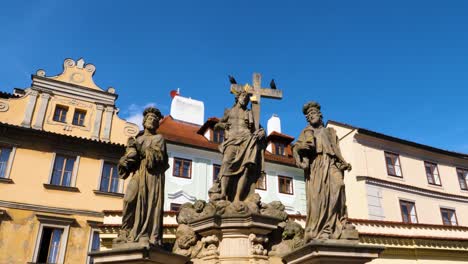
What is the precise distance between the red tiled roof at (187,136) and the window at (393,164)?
605 centimetres

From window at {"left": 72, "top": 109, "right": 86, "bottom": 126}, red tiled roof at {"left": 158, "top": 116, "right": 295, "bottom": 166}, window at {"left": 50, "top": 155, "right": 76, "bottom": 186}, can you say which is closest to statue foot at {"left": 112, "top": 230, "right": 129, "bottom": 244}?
window at {"left": 50, "top": 155, "right": 76, "bottom": 186}

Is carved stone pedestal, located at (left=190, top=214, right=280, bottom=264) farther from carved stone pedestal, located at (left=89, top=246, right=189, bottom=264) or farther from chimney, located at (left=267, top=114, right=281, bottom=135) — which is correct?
chimney, located at (left=267, top=114, right=281, bottom=135)

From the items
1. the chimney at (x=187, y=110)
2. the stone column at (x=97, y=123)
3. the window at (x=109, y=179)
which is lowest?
the window at (x=109, y=179)

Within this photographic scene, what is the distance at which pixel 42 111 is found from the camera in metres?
21.7

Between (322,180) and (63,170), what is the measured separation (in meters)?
18.3

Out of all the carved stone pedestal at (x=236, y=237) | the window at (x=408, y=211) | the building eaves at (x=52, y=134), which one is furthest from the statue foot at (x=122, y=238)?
the window at (x=408, y=211)

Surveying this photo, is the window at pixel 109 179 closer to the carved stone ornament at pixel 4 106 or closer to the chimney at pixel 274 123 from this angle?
the carved stone ornament at pixel 4 106

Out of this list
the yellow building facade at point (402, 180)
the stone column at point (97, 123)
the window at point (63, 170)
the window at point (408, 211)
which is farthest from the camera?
the window at point (408, 211)

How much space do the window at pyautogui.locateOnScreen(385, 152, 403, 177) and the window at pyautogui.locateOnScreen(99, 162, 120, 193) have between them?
1617cm

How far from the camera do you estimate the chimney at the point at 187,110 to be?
3038 cm

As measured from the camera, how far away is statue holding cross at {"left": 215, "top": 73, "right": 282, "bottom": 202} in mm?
6973

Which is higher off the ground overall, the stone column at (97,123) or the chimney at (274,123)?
the chimney at (274,123)

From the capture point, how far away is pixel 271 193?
26391 millimetres

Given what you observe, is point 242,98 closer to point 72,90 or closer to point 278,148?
point 72,90
